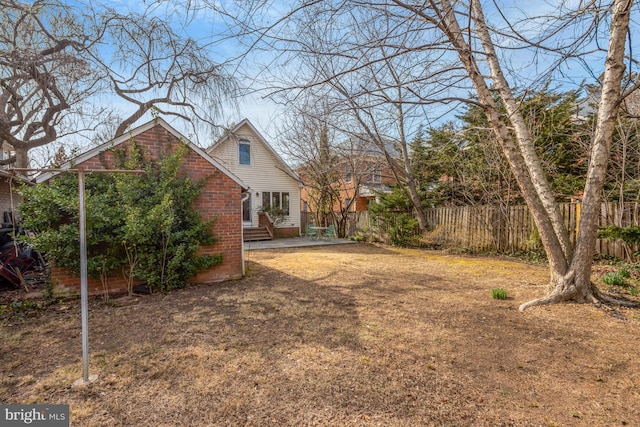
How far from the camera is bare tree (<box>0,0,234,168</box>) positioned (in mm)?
7316

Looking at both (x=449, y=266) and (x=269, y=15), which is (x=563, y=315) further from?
(x=269, y=15)

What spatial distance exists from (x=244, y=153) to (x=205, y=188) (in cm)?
1051

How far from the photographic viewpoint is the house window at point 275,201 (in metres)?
17.2

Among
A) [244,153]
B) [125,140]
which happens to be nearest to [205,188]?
[125,140]

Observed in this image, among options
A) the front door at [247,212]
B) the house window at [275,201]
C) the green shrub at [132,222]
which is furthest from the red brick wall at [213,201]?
the house window at [275,201]

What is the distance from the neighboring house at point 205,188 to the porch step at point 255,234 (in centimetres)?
836

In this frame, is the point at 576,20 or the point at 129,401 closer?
the point at 129,401

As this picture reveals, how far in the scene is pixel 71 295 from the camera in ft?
18.6

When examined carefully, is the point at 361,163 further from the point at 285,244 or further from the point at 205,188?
the point at 205,188

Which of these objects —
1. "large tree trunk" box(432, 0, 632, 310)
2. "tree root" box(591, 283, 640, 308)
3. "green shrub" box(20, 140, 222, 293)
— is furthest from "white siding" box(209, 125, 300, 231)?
"tree root" box(591, 283, 640, 308)

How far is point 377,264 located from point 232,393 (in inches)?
274

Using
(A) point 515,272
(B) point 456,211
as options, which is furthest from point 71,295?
(B) point 456,211

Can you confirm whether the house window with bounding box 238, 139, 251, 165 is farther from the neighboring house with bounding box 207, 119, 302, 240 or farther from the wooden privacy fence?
the wooden privacy fence

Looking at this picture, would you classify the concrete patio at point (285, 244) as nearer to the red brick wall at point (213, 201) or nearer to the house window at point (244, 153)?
the house window at point (244, 153)
